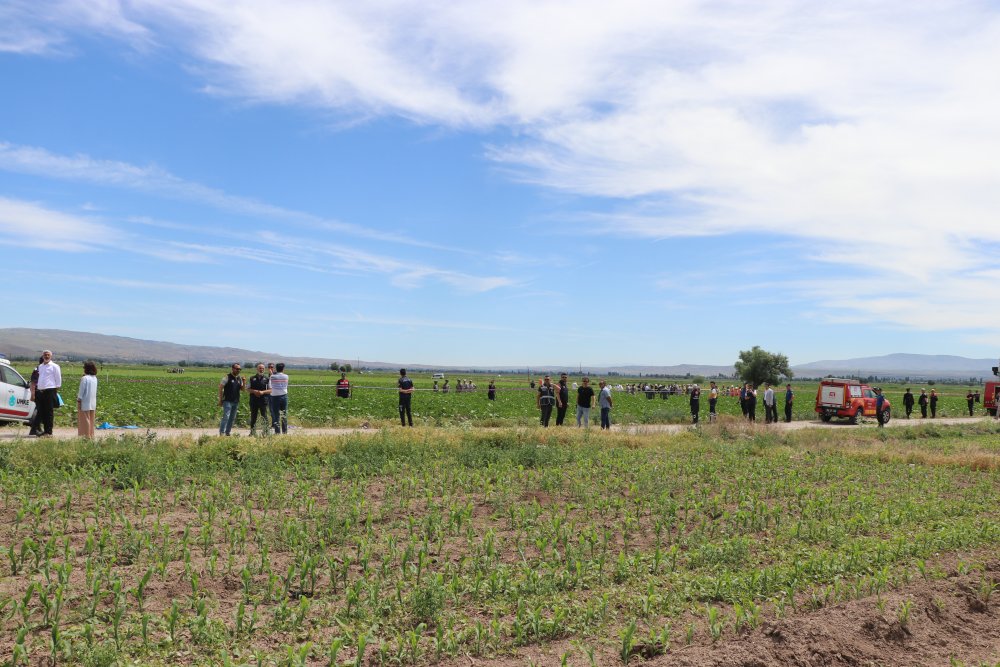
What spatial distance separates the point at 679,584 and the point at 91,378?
1371 centimetres

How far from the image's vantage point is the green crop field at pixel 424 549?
17.7ft

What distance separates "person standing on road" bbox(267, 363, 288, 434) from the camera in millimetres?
17547

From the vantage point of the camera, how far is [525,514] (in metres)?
9.09

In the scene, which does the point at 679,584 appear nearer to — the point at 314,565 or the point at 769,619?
the point at 769,619

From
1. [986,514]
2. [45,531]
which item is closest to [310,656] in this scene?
[45,531]

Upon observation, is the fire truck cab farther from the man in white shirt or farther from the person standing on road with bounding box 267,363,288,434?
the man in white shirt

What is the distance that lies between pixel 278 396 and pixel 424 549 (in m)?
11.7

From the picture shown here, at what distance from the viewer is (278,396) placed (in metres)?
17.8

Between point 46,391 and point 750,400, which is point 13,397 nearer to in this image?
point 46,391

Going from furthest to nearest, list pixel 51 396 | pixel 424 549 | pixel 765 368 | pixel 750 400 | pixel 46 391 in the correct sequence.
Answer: pixel 765 368, pixel 750 400, pixel 51 396, pixel 46 391, pixel 424 549

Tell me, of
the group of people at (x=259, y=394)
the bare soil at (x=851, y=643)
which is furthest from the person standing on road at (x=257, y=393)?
the bare soil at (x=851, y=643)

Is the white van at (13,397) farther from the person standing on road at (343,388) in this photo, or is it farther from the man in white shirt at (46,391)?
the person standing on road at (343,388)

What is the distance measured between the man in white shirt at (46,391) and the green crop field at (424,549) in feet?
16.0

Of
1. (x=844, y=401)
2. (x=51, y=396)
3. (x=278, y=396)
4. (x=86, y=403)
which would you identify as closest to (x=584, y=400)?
(x=278, y=396)
